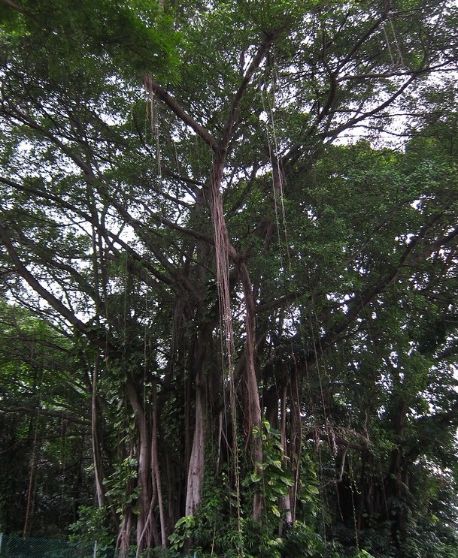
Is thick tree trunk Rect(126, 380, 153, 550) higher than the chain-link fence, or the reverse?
thick tree trunk Rect(126, 380, 153, 550)

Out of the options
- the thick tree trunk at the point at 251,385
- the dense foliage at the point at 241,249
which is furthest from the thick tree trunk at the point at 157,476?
the thick tree trunk at the point at 251,385

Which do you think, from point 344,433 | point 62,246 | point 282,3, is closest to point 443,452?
point 344,433

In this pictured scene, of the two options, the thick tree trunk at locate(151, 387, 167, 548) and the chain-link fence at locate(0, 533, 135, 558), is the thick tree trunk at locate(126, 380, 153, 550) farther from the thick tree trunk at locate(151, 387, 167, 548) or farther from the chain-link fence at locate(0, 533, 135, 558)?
the chain-link fence at locate(0, 533, 135, 558)

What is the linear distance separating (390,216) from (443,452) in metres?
5.47

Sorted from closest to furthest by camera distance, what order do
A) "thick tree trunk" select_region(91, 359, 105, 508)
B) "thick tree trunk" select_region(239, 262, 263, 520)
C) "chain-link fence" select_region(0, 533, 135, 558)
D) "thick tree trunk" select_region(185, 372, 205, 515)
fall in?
"chain-link fence" select_region(0, 533, 135, 558)
"thick tree trunk" select_region(239, 262, 263, 520)
"thick tree trunk" select_region(185, 372, 205, 515)
"thick tree trunk" select_region(91, 359, 105, 508)

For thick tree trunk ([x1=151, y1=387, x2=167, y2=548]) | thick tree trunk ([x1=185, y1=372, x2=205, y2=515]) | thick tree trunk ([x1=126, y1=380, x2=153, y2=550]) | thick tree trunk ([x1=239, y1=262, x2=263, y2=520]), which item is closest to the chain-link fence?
thick tree trunk ([x1=126, y1=380, x2=153, y2=550])

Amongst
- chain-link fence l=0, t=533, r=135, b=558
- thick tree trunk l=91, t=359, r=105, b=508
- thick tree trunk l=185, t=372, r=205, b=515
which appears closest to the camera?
chain-link fence l=0, t=533, r=135, b=558

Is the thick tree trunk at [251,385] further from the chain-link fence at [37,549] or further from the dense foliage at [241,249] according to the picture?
the chain-link fence at [37,549]

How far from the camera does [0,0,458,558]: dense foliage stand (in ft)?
17.1

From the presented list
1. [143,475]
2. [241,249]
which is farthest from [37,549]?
[241,249]

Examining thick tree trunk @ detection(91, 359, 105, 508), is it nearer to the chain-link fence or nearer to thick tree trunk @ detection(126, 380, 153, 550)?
thick tree trunk @ detection(126, 380, 153, 550)

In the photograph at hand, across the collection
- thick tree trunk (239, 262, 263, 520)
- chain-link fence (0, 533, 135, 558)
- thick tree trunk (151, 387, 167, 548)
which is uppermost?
thick tree trunk (239, 262, 263, 520)

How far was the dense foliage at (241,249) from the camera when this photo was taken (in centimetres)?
521

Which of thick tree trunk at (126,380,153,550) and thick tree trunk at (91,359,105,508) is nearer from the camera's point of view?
thick tree trunk at (126,380,153,550)
